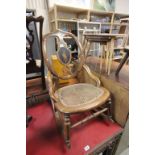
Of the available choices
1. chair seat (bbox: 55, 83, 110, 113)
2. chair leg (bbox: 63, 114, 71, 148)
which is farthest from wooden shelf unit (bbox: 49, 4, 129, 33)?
chair leg (bbox: 63, 114, 71, 148)

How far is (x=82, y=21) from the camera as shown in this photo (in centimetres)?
271

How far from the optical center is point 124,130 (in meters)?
1.21

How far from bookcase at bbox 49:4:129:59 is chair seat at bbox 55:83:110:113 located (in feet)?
5.11

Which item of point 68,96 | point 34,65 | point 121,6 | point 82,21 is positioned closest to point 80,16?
point 82,21

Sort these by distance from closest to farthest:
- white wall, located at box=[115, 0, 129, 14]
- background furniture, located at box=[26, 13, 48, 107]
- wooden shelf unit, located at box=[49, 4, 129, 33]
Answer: background furniture, located at box=[26, 13, 48, 107] → wooden shelf unit, located at box=[49, 4, 129, 33] → white wall, located at box=[115, 0, 129, 14]

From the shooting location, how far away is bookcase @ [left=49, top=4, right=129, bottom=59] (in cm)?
263

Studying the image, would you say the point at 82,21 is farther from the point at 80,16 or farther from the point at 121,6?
the point at 121,6

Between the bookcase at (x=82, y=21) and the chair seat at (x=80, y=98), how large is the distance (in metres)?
1.56

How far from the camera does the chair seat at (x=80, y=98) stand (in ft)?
3.22

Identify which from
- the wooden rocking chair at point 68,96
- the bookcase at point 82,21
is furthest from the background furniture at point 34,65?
the bookcase at point 82,21

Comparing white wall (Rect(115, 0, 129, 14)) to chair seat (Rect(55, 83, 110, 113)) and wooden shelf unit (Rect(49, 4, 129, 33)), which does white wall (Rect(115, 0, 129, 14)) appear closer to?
wooden shelf unit (Rect(49, 4, 129, 33))

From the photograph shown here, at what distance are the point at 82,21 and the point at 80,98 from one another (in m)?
2.06
